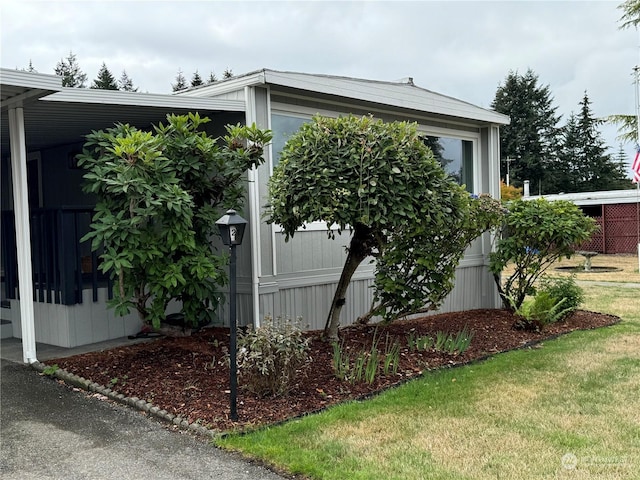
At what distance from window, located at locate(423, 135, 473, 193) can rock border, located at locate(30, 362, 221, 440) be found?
5.59 metres

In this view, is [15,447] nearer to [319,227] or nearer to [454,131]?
[319,227]

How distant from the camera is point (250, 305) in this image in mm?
6387

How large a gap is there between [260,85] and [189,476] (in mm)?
4099

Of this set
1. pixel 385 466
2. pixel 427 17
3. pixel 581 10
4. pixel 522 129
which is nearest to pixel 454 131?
pixel 427 17

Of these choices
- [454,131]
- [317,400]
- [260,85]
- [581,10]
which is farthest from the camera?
[581,10]

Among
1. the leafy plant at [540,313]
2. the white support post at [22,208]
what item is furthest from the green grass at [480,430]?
the white support post at [22,208]

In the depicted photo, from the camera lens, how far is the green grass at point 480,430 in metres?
3.35

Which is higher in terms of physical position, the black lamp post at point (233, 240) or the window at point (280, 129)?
the window at point (280, 129)

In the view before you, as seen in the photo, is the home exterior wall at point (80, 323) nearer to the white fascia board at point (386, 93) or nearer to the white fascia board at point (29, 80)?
the white fascia board at point (29, 80)

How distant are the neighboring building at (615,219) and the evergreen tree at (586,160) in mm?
17208

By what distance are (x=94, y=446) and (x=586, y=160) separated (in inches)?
1595

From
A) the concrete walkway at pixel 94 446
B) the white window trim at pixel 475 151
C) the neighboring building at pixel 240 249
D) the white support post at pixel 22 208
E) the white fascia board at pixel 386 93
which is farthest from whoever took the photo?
the white window trim at pixel 475 151

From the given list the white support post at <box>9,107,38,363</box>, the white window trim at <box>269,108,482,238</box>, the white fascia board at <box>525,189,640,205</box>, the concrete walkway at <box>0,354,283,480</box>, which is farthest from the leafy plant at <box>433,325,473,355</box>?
the white fascia board at <box>525,189,640,205</box>

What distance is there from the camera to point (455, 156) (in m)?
9.07
